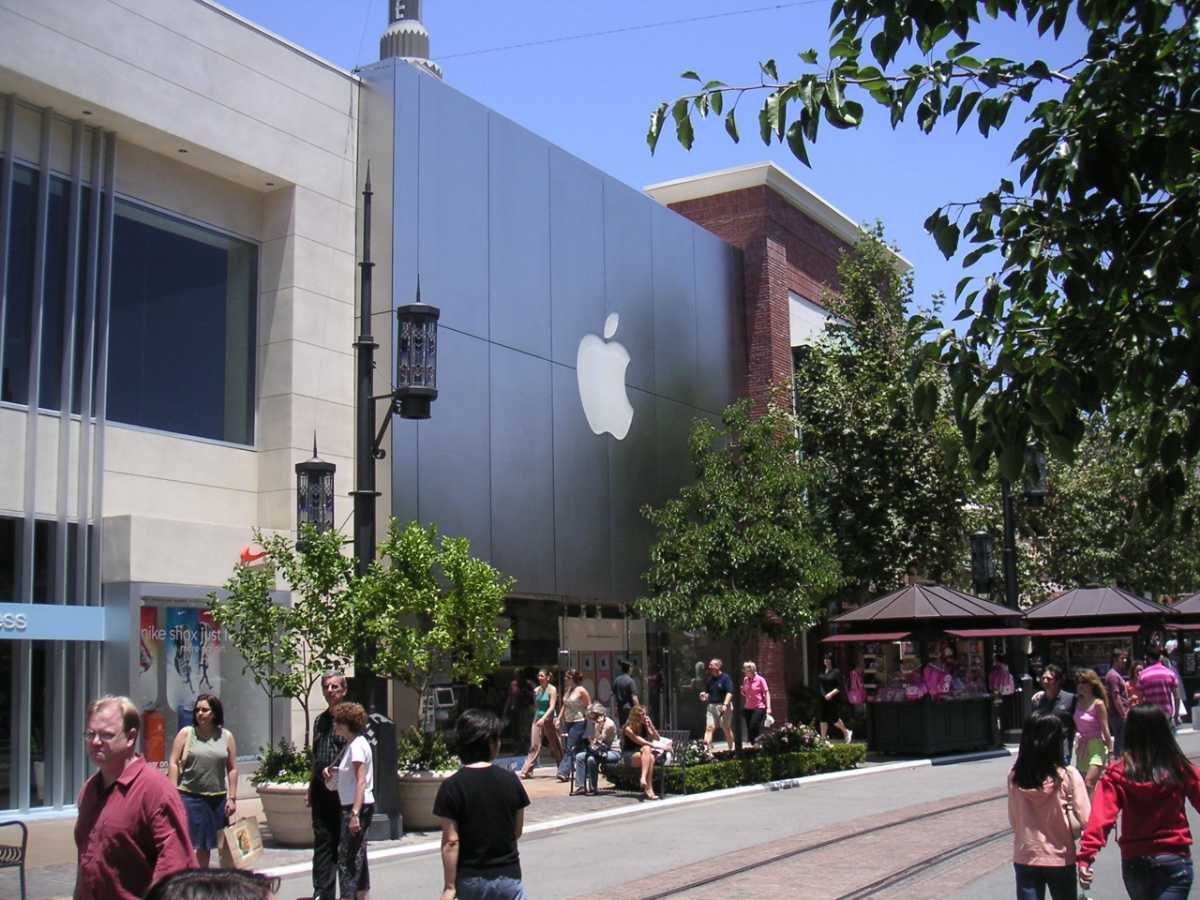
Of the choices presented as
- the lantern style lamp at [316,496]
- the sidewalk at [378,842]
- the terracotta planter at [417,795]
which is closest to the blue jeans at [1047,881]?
the sidewalk at [378,842]

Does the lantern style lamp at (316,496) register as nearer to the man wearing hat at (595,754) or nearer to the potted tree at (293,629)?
the potted tree at (293,629)

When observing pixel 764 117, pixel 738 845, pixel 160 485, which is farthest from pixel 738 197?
pixel 764 117

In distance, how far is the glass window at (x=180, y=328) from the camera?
1888 cm

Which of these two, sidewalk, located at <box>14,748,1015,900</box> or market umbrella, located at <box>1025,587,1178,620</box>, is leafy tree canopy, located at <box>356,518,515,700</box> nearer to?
sidewalk, located at <box>14,748,1015,900</box>

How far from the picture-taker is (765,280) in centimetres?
3147

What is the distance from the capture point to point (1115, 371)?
18.7 ft

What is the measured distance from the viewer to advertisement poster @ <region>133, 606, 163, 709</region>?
17562mm

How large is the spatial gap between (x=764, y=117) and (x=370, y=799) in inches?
245

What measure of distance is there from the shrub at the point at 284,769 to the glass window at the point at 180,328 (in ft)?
19.5

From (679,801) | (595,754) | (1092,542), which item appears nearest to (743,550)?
(595,754)

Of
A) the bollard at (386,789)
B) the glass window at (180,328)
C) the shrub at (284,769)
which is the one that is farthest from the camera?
the glass window at (180,328)

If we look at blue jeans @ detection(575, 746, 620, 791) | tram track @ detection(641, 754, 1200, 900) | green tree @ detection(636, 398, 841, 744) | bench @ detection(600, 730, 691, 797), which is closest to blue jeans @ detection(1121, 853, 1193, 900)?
tram track @ detection(641, 754, 1200, 900)

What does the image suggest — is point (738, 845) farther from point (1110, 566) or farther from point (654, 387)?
point (1110, 566)

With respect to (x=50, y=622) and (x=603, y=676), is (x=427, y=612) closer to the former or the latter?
(x=50, y=622)
